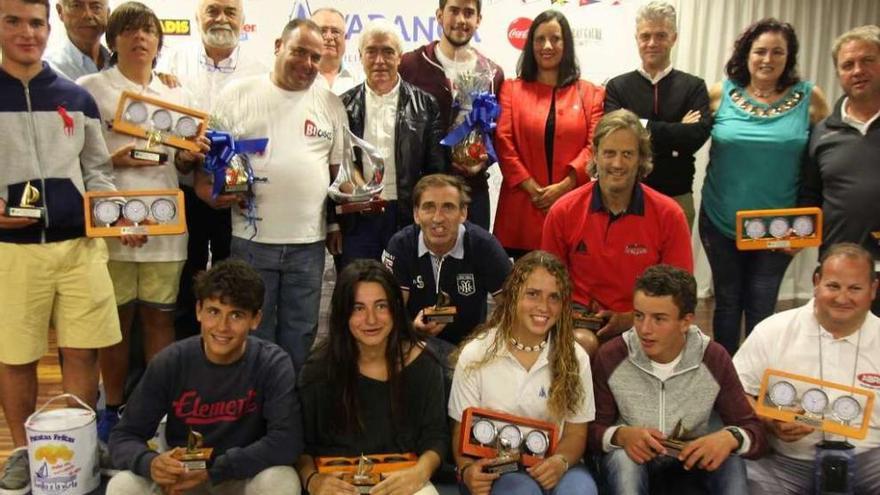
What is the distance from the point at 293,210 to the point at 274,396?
1.04 m

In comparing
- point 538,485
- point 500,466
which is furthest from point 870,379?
point 500,466

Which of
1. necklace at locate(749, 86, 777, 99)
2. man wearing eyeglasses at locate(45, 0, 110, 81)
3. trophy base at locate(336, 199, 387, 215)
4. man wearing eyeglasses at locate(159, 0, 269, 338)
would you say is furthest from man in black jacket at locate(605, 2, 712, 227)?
man wearing eyeglasses at locate(45, 0, 110, 81)

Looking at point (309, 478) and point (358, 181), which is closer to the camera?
point (309, 478)

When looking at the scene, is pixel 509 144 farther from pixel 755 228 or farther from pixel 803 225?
pixel 803 225

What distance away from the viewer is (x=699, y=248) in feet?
21.0

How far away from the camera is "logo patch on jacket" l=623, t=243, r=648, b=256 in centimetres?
337

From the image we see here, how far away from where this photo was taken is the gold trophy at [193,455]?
2.53 metres

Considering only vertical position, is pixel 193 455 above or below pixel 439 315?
below

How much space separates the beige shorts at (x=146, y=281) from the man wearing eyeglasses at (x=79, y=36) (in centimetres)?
94

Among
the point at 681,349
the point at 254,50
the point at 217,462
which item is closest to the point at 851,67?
the point at 681,349

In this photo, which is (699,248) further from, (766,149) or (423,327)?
(423,327)

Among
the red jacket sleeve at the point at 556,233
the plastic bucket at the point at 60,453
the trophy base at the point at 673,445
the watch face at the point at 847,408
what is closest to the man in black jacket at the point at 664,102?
the red jacket sleeve at the point at 556,233

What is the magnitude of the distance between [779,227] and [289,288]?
218cm

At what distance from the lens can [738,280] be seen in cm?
372
